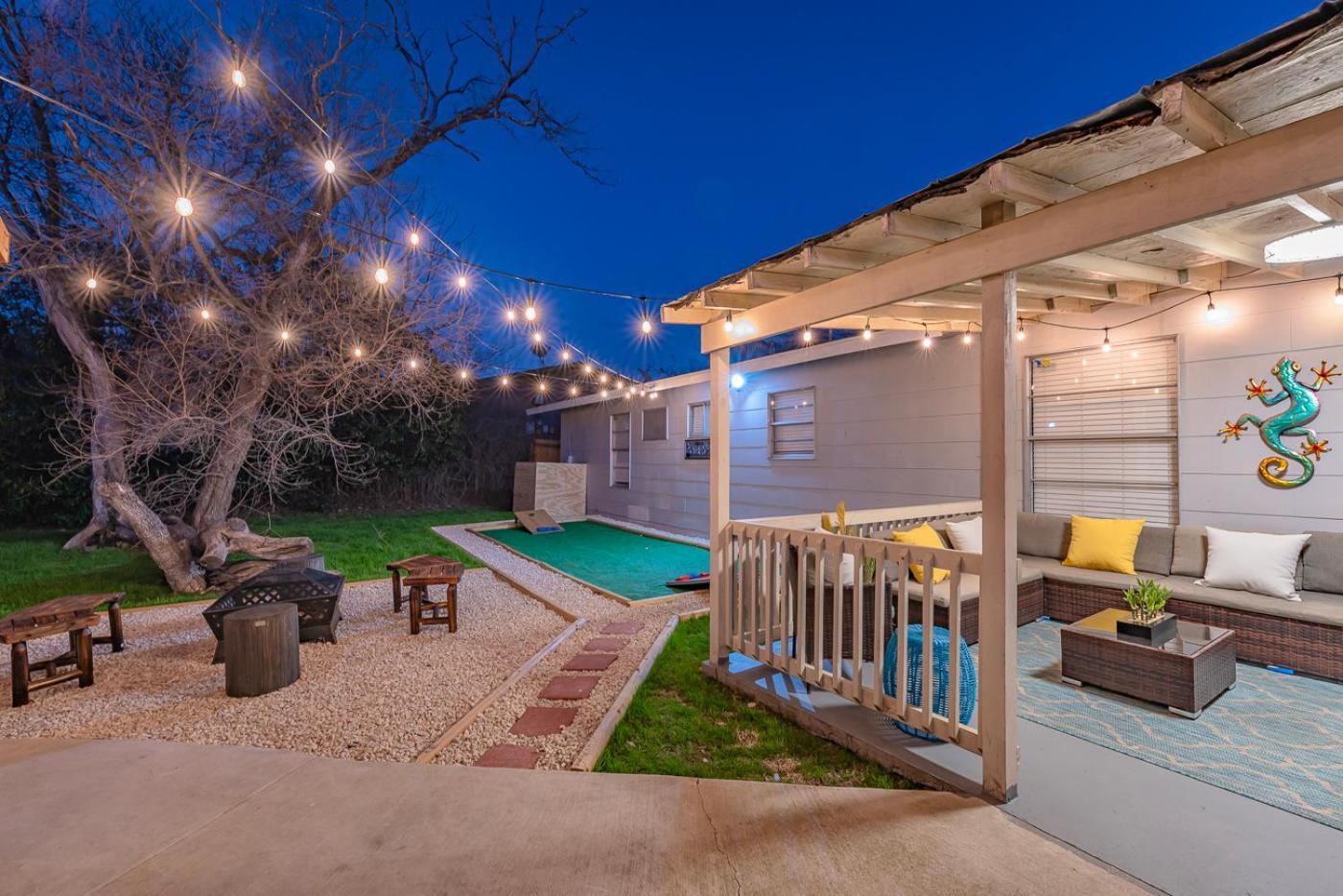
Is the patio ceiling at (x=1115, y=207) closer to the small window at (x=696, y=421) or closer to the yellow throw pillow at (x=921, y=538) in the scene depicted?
the yellow throw pillow at (x=921, y=538)

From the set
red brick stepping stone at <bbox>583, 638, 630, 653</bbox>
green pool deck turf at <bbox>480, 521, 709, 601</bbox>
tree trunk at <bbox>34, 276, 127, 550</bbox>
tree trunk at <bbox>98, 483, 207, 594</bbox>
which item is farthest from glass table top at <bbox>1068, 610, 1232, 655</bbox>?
tree trunk at <bbox>34, 276, 127, 550</bbox>

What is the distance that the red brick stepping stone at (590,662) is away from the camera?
400 centimetres

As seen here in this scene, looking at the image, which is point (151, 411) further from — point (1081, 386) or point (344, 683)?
point (1081, 386)

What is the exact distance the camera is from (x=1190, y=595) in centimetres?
392

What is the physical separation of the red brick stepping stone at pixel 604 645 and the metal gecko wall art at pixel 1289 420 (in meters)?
4.70

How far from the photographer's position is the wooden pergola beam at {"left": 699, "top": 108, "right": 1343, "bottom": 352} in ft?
5.56

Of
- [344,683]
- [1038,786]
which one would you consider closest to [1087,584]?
[1038,786]

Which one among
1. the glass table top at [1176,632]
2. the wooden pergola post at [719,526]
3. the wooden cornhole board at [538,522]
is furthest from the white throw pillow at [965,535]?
the wooden cornhole board at [538,522]

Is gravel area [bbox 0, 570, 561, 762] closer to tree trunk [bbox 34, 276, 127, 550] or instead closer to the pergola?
the pergola

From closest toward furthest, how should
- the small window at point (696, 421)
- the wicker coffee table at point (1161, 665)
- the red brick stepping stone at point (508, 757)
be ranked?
the red brick stepping stone at point (508, 757), the wicker coffee table at point (1161, 665), the small window at point (696, 421)

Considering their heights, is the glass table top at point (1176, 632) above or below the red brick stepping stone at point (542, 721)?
above

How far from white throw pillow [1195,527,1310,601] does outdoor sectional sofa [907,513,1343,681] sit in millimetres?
67

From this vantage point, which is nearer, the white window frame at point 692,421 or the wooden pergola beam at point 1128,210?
the wooden pergola beam at point 1128,210

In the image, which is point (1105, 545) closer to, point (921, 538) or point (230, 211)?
point (921, 538)
